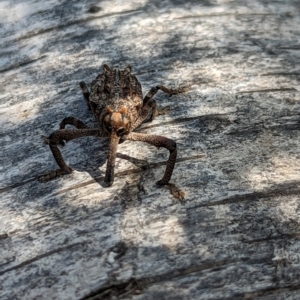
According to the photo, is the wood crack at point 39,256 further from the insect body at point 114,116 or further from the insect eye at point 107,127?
the insect eye at point 107,127

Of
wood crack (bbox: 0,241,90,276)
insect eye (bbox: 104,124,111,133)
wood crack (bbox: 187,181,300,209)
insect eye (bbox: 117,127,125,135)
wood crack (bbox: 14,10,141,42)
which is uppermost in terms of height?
wood crack (bbox: 14,10,141,42)

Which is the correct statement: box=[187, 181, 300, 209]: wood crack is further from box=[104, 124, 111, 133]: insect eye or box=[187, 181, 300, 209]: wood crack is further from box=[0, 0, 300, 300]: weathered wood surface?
box=[104, 124, 111, 133]: insect eye

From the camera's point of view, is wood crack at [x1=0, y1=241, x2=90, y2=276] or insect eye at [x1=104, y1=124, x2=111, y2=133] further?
insect eye at [x1=104, y1=124, x2=111, y2=133]

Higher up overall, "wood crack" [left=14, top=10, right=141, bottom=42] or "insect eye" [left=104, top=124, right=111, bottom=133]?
"wood crack" [left=14, top=10, right=141, bottom=42]

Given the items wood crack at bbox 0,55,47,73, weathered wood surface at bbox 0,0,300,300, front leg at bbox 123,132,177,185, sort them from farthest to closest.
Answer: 1. wood crack at bbox 0,55,47,73
2. front leg at bbox 123,132,177,185
3. weathered wood surface at bbox 0,0,300,300

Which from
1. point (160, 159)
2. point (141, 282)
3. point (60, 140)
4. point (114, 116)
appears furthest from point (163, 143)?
point (141, 282)

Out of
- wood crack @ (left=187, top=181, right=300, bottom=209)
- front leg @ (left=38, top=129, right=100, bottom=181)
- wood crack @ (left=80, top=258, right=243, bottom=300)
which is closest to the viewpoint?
wood crack @ (left=80, top=258, right=243, bottom=300)

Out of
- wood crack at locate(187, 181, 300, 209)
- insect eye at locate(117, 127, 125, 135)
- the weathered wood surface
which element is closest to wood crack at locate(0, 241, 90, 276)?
the weathered wood surface

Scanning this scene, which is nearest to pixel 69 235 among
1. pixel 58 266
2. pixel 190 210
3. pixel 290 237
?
pixel 58 266
